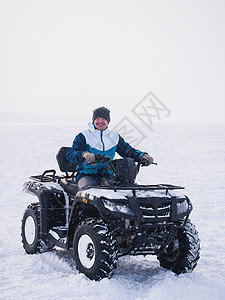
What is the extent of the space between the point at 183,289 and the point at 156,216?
0.81 m

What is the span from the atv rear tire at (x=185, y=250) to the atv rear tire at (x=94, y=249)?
920mm

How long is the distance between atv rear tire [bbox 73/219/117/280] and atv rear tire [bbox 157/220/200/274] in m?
0.92

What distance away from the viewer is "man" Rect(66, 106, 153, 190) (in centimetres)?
520

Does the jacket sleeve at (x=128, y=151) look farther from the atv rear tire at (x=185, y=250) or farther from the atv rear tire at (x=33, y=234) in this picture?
the atv rear tire at (x=33, y=234)

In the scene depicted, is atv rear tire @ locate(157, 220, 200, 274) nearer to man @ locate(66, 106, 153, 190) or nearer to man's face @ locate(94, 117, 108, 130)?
man @ locate(66, 106, 153, 190)

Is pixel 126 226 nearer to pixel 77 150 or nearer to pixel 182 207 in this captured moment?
pixel 182 207

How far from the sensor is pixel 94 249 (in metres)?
4.43

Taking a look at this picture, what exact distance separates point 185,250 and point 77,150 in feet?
6.15

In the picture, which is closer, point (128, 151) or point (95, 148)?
point (95, 148)

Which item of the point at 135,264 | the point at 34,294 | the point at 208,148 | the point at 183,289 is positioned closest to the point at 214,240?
the point at 135,264

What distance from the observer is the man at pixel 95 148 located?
17.0 ft

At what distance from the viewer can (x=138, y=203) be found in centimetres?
440

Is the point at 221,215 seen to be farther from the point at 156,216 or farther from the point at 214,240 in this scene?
the point at 156,216

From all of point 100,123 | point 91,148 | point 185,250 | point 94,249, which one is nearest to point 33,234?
point 91,148
